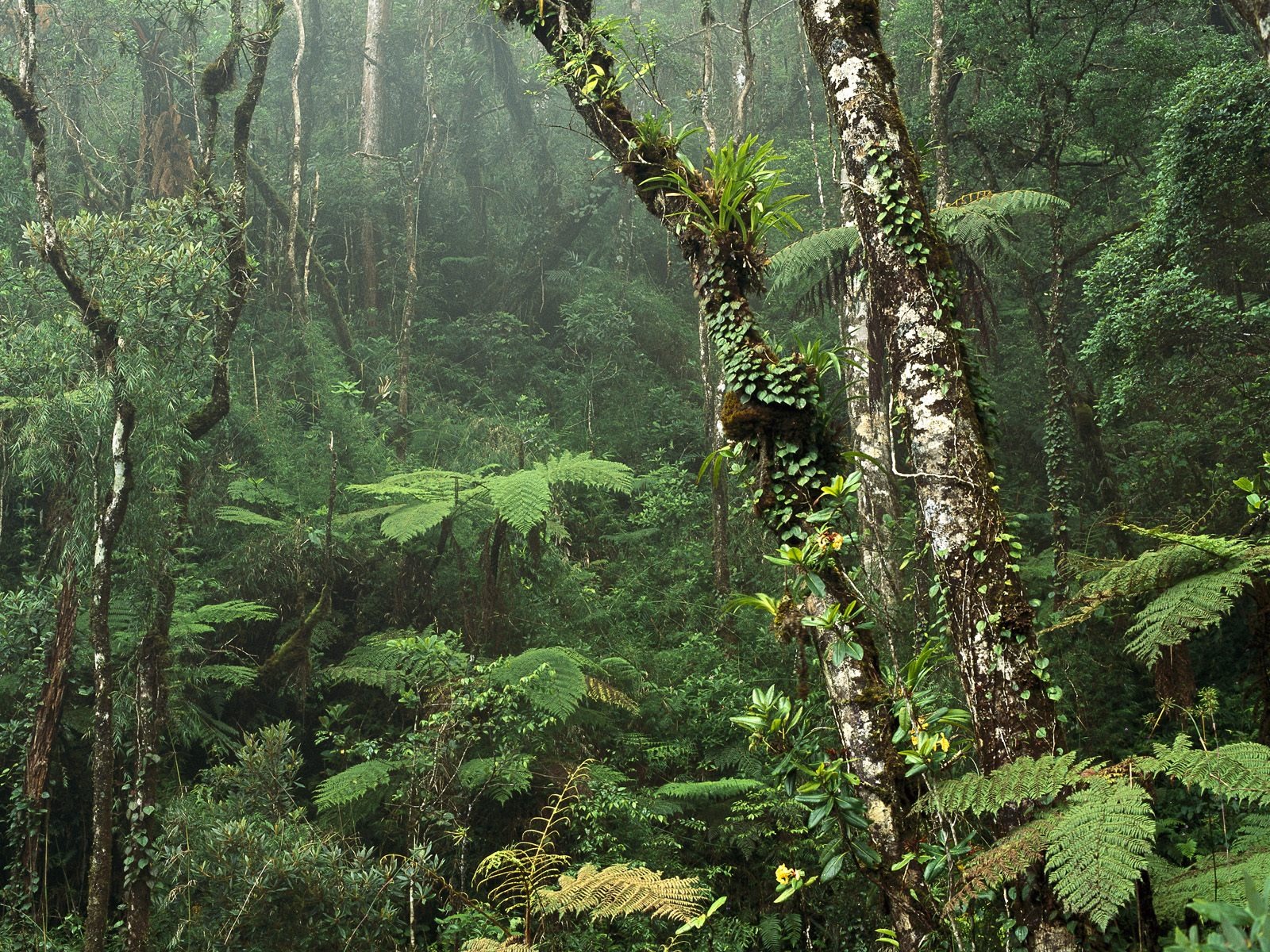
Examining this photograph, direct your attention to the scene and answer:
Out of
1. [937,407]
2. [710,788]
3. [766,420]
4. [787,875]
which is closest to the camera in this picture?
[787,875]

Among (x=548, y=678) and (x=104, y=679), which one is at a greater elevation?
(x=104, y=679)

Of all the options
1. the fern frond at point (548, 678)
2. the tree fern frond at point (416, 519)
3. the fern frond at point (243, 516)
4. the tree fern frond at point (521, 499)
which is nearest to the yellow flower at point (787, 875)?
the fern frond at point (548, 678)

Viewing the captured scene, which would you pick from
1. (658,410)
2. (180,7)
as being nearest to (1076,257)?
(658,410)

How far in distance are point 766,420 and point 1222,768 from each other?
191 centimetres

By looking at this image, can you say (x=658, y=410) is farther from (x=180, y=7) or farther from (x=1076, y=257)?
(x=180, y=7)

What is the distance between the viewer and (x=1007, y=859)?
2420 millimetres

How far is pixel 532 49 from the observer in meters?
16.7

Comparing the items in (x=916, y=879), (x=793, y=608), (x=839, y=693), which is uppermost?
(x=793, y=608)

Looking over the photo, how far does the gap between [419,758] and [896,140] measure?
14.0 ft

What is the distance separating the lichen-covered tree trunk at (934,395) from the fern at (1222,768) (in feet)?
1.06

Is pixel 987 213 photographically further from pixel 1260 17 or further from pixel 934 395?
pixel 934 395

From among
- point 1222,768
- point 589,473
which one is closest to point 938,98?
point 589,473

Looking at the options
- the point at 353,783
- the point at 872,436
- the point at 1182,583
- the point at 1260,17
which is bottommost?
the point at 353,783

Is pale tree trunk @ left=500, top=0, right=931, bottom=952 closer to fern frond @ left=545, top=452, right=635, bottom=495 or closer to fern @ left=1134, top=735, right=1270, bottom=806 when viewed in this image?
fern @ left=1134, top=735, right=1270, bottom=806
